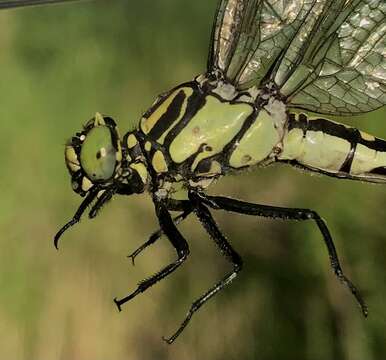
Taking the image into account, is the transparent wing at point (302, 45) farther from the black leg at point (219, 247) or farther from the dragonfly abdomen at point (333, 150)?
the black leg at point (219, 247)

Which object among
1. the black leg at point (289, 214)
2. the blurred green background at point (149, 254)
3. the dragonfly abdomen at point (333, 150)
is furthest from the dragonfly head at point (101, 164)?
the blurred green background at point (149, 254)

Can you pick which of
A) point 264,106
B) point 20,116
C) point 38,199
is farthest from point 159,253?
point 264,106

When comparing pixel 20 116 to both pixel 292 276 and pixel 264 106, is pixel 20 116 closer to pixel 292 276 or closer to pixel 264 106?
pixel 292 276

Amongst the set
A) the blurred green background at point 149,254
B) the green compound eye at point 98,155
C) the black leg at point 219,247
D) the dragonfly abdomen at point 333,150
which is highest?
the green compound eye at point 98,155

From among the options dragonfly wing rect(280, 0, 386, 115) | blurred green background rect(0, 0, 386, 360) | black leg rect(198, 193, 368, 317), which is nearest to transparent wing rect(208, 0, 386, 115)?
dragonfly wing rect(280, 0, 386, 115)

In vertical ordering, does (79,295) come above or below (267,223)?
below

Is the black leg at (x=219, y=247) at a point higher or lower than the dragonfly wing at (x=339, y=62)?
lower

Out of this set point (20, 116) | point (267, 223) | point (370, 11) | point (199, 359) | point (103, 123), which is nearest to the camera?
point (103, 123)

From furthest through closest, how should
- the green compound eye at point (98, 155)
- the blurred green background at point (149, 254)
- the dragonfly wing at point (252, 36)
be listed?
the blurred green background at point (149, 254) < the dragonfly wing at point (252, 36) < the green compound eye at point (98, 155)

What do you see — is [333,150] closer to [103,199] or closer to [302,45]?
[302,45]
